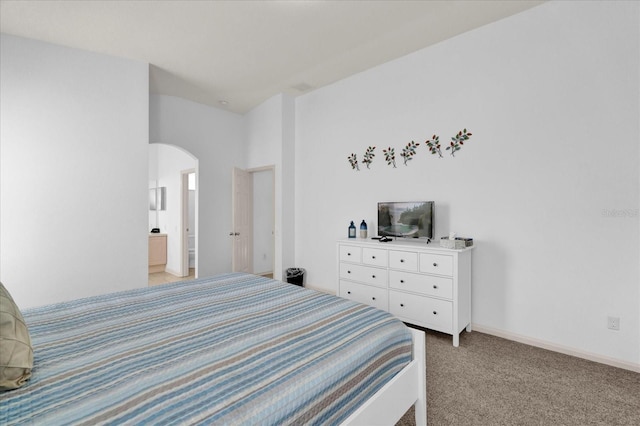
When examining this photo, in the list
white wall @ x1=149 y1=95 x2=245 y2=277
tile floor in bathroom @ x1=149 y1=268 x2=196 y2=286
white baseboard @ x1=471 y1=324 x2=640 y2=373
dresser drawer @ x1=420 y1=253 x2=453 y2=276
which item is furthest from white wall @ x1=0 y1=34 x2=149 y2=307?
white baseboard @ x1=471 y1=324 x2=640 y2=373

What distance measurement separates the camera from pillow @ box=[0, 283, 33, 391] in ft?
3.19

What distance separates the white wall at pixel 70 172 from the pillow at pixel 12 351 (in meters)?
2.74

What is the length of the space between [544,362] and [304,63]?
391cm

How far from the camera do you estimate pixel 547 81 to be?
→ 106 inches

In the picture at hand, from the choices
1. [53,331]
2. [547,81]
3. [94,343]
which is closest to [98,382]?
[94,343]

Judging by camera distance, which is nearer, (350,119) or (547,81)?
(547,81)

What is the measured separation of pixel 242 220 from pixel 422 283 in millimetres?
3492

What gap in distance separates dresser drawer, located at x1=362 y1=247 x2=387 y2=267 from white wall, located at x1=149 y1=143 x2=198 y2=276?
359 centimetres

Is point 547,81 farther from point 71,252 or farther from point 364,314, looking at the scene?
point 71,252

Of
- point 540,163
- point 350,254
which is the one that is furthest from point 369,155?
point 540,163

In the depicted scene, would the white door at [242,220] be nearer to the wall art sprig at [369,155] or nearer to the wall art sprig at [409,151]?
the wall art sprig at [369,155]

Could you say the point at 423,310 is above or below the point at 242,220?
below

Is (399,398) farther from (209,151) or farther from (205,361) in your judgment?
(209,151)

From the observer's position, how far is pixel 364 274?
344 centimetres
